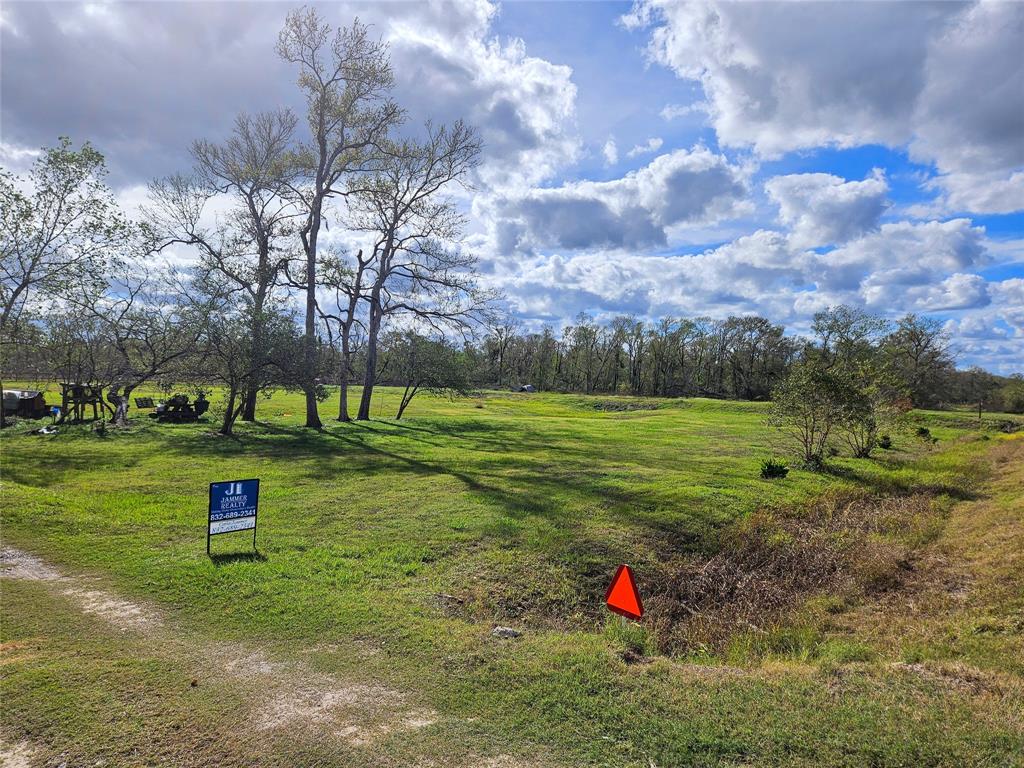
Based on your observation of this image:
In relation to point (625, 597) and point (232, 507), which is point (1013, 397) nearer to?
point (625, 597)

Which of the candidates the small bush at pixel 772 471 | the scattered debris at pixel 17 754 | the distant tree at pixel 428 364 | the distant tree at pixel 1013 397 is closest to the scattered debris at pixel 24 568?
the scattered debris at pixel 17 754

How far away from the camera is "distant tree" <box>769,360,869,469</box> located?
70.1 ft

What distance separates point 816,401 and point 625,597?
18226 millimetres

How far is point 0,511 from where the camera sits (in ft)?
37.0

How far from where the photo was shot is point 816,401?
71.1ft

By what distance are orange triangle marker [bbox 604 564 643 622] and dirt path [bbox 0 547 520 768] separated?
122 inches

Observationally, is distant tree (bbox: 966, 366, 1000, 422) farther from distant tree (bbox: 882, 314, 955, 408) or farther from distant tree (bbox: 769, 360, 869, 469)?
distant tree (bbox: 769, 360, 869, 469)

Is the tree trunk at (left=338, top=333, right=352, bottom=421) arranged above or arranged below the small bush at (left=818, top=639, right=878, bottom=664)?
above

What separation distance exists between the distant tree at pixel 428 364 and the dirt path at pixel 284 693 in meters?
28.5

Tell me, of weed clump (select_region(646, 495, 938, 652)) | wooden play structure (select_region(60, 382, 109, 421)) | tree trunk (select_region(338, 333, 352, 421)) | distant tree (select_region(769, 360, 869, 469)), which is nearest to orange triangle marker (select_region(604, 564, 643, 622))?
weed clump (select_region(646, 495, 938, 652))

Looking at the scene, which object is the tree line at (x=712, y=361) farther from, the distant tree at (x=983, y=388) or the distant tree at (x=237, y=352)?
the distant tree at (x=237, y=352)

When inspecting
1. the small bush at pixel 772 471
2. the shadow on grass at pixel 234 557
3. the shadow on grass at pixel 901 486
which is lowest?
the shadow on grass at pixel 234 557

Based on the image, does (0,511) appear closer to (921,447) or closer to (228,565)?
(228,565)

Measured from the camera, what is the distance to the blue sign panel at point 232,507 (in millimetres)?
9367
